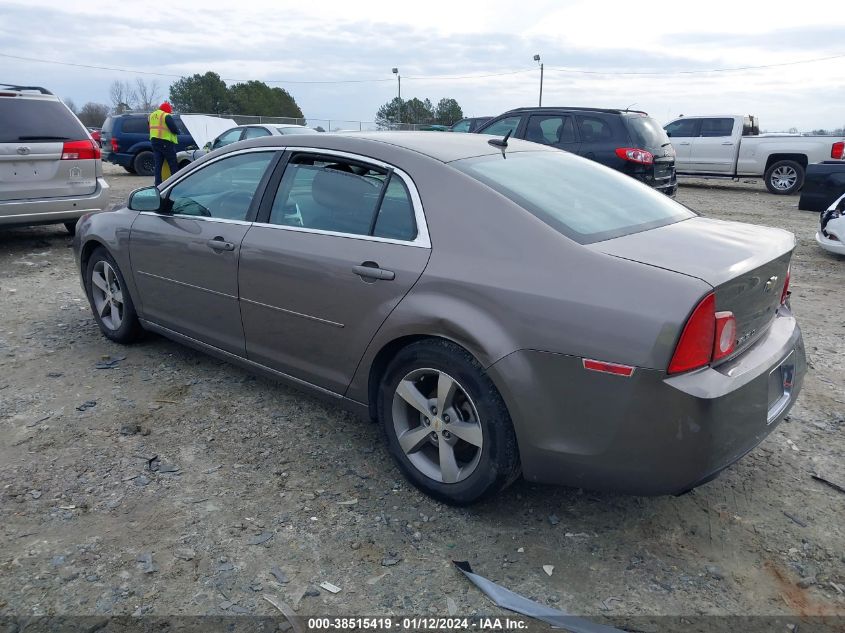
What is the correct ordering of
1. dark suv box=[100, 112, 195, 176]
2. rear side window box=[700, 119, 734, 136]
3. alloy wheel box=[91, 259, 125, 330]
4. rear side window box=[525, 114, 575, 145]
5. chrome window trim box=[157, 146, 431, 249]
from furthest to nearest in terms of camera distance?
dark suv box=[100, 112, 195, 176]
rear side window box=[700, 119, 734, 136]
rear side window box=[525, 114, 575, 145]
alloy wheel box=[91, 259, 125, 330]
chrome window trim box=[157, 146, 431, 249]

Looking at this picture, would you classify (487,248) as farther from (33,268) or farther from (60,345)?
(33,268)

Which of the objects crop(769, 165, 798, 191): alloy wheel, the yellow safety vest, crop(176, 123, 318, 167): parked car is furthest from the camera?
crop(769, 165, 798, 191): alloy wheel

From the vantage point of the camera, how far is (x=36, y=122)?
297 inches

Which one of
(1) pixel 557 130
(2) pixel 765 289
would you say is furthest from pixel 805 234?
(2) pixel 765 289

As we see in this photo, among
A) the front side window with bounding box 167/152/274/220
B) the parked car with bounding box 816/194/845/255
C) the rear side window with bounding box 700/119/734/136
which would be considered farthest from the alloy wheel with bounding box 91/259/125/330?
the rear side window with bounding box 700/119/734/136

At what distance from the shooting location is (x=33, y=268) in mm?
7348

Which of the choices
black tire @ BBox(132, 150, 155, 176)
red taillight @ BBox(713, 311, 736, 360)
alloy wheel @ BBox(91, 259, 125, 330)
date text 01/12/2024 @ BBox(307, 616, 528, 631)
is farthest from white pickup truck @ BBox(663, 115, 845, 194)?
date text 01/12/2024 @ BBox(307, 616, 528, 631)

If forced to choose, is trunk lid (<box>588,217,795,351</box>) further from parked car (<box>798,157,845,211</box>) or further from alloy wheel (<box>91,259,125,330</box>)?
parked car (<box>798,157,845,211</box>)

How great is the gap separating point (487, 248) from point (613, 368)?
73 centimetres

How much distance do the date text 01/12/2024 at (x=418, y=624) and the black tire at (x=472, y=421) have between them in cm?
55

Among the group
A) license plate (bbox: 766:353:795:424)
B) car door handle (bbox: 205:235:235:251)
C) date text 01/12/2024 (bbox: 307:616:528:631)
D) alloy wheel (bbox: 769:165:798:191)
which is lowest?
date text 01/12/2024 (bbox: 307:616:528:631)

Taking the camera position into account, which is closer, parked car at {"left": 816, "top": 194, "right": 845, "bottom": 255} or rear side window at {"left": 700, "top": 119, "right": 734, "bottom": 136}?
parked car at {"left": 816, "top": 194, "right": 845, "bottom": 255}

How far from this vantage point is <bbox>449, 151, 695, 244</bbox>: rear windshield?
281 cm

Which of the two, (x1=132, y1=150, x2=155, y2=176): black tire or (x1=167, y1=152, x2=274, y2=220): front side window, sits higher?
(x1=167, y1=152, x2=274, y2=220): front side window
